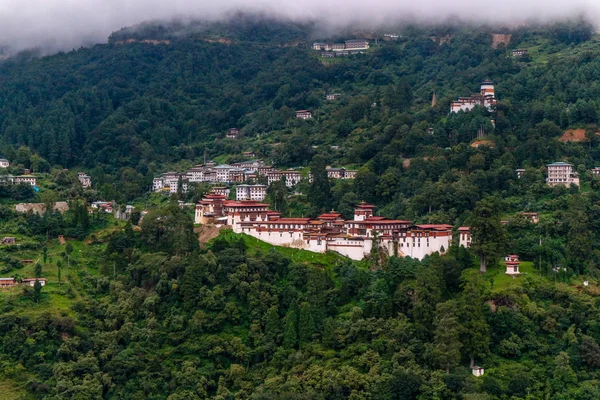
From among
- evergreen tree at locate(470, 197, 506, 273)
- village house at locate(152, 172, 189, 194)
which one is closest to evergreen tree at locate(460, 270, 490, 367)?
evergreen tree at locate(470, 197, 506, 273)

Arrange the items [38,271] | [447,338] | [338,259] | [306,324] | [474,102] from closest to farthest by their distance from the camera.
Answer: [447,338] → [306,324] → [38,271] → [338,259] → [474,102]

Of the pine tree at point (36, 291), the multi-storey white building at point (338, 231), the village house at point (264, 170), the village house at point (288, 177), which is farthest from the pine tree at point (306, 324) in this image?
the village house at point (264, 170)

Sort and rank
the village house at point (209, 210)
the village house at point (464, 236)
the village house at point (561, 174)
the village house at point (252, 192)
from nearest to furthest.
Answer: the village house at point (464, 236) < the village house at point (209, 210) < the village house at point (561, 174) < the village house at point (252, 192)

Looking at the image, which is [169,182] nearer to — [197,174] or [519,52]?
[197,174]

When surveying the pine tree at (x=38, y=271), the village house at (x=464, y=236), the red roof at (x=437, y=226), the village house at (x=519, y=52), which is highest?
the village house at (x=519, y=52)

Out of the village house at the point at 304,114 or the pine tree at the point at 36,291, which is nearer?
the pine tree at the point at 36,291

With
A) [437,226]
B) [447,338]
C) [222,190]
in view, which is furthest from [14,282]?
[447,338]

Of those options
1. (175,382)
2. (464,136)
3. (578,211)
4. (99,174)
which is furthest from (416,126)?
(175,382)

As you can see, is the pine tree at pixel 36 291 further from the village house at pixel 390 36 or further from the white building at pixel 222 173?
the village house at pixel 390 36

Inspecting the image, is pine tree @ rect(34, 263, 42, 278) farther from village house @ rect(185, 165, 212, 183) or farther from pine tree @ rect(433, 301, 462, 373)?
pine tree @ rect(433, 301, 462, 373)
